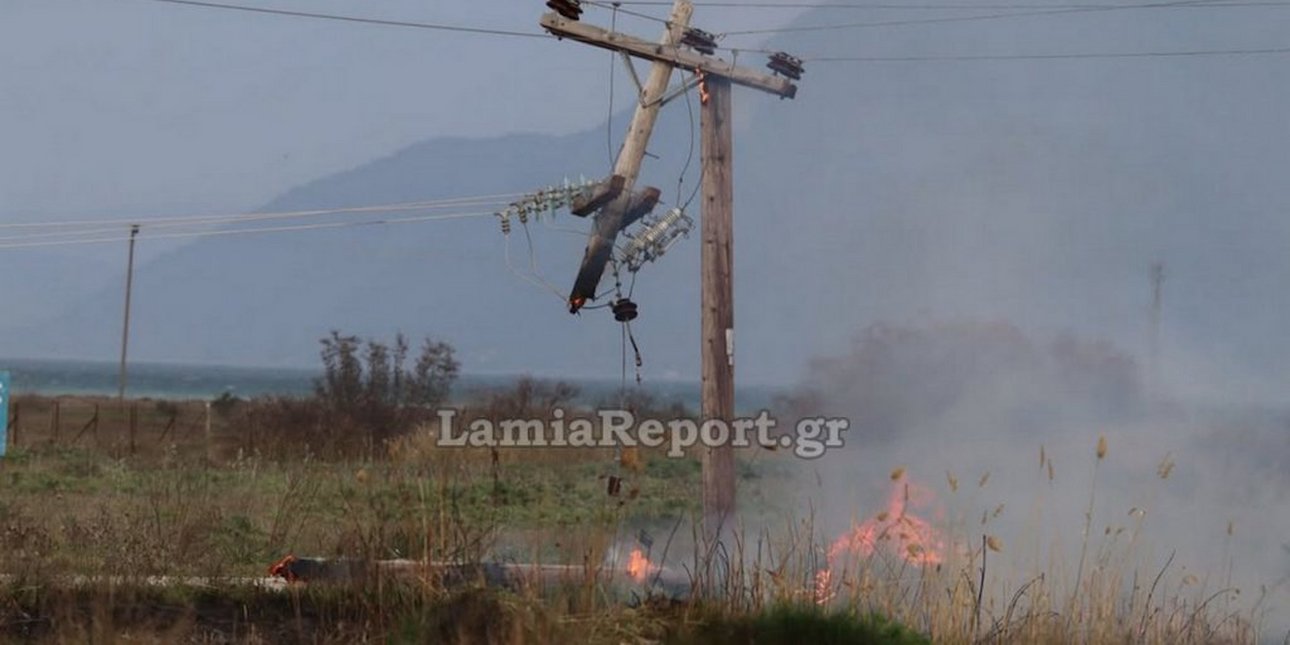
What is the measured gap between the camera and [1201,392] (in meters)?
25.4

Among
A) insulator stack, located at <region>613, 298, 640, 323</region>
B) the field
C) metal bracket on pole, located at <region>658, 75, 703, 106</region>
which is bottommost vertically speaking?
the field

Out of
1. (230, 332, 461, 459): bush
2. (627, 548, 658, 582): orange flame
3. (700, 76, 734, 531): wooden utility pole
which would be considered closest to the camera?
(627, 548, 658, 582): orange flame

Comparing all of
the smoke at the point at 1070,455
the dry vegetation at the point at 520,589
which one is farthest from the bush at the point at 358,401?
the dry vegetation at the point at 520,589

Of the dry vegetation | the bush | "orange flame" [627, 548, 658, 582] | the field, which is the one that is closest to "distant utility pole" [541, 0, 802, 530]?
the dry vegetation

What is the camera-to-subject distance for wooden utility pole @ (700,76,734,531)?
53.8 feet

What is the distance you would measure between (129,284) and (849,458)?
4448 centimetres

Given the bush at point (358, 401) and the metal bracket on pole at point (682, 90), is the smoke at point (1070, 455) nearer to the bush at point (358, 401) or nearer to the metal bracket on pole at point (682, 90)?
the metal bracket on pole at point (682, 90)

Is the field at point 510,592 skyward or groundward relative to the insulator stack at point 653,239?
groundward

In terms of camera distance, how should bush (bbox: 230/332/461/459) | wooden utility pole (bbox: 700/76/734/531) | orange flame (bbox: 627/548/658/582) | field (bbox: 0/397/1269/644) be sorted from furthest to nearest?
bush (bbox: 230/332/461/459), wooden utility pole (bbox: 700/76/734/531), orange flame (bbox: 627/548/658/582), field (bbox: 0/397/1269/644)

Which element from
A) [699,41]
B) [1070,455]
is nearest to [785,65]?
[699,41]

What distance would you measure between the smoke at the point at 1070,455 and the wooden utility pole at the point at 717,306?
1.46 m

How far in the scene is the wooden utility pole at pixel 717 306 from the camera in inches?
645

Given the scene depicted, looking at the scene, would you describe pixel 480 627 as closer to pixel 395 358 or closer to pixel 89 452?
pixel 89 452

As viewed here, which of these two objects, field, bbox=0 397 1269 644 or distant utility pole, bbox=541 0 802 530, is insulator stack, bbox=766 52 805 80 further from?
field, bbox=0 397 1269 644
